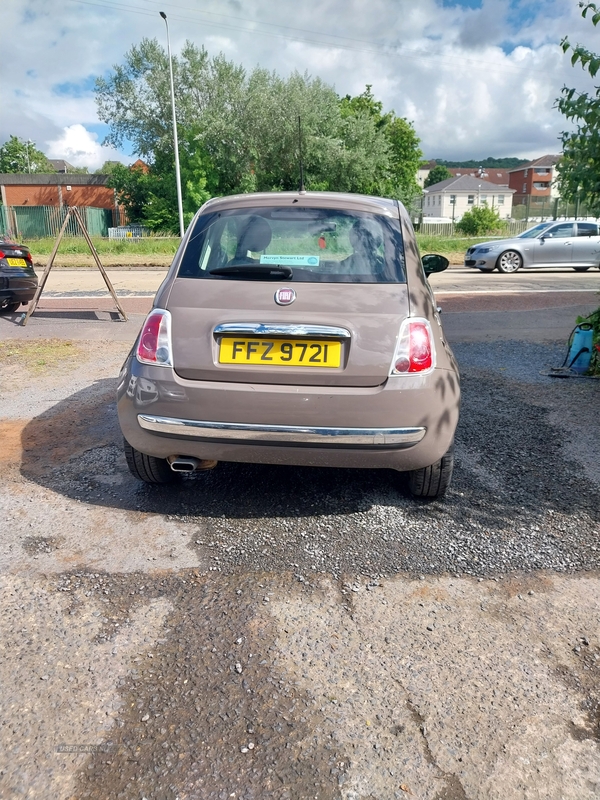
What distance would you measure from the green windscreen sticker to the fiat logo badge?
24 centimetres

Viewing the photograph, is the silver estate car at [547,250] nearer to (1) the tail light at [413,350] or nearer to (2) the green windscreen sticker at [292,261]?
(2) the green windscreen sticker at [292,261]

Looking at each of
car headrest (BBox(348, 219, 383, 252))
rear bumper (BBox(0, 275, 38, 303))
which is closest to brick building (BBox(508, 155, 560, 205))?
rear bumper (BBox(0, 275, 38, 303))

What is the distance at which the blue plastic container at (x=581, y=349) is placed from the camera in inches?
275

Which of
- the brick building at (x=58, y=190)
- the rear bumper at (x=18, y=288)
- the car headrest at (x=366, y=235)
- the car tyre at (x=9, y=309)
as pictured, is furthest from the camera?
the brick building at (x=58, y=190)

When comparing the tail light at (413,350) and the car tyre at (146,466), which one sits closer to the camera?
the tail light at (413,350)

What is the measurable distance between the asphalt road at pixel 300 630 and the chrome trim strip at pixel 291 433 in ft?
1.71

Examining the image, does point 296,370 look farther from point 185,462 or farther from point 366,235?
point 366,235

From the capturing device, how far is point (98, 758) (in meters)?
2.03

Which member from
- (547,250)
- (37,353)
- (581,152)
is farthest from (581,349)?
(547,250)

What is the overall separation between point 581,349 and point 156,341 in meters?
5.16

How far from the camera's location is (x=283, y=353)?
3.32 meters

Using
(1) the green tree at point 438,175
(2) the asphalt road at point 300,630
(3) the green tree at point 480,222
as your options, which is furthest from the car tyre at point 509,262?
(1) the green tree at point 438,175

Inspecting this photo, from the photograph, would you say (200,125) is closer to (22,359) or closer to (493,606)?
(22,359)

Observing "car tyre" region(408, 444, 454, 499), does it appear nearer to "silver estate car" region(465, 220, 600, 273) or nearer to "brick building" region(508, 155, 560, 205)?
"silver estate car" region(465, 220, 600, 273)
